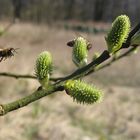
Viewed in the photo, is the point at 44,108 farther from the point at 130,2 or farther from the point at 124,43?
the point at 130,2

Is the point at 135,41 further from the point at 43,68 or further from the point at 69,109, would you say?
the point at 69,109

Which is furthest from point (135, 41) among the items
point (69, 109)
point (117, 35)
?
point (69, 109)

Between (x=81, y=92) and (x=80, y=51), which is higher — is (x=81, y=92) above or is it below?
below

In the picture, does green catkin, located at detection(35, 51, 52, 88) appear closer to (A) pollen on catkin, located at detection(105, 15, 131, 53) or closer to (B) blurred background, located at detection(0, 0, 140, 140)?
(A) pollen on catkin, located at detection(105, 15, 131, 53)

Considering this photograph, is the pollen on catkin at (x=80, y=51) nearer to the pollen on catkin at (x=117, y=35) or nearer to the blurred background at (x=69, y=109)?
the pollen on catkin at (x=117, y=35)

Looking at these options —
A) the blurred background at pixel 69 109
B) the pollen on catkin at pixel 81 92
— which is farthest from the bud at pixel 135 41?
the blurred background at pixel 69 109

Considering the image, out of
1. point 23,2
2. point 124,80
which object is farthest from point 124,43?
point 23,2
